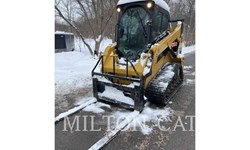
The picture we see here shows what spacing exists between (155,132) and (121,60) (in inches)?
65.9

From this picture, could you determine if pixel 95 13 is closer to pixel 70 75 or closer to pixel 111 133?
pixel 70 75

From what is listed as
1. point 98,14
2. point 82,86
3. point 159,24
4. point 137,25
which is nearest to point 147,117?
point 137,25

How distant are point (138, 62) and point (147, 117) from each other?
99 cm

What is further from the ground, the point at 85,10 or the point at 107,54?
the point at 85,10

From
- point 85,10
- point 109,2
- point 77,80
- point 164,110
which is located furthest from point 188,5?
point 164,110

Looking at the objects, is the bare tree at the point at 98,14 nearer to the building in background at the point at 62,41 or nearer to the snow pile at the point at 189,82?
the building in background at the point at 62,41

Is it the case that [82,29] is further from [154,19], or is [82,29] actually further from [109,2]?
[154,19]

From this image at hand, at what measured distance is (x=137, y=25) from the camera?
13.2ft

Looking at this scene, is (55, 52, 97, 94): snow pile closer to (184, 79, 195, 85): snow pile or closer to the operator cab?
the operator cab

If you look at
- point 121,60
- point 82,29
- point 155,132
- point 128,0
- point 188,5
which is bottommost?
point 155,132

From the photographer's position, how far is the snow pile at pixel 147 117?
9.79 ft

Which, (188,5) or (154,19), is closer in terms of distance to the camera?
(154,19)

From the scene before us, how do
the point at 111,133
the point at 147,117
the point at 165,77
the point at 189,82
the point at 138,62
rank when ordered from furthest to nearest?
1. the point at 189,82
2. the point at 165,77
3. the point at 138,62
4. the point at 147,117
5. the point at 111,133

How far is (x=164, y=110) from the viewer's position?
3604 millimetres
